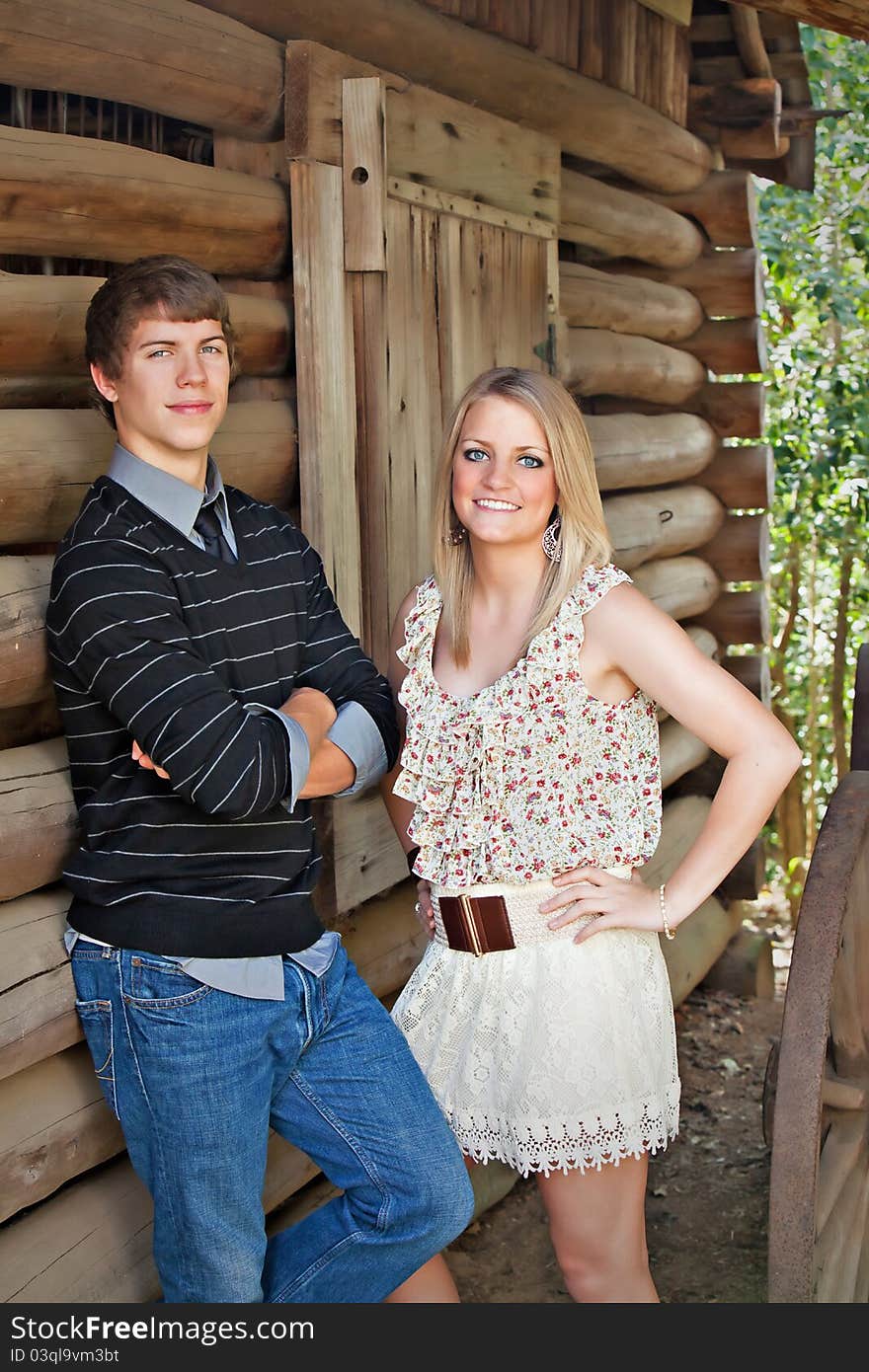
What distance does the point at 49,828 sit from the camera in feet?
8.90

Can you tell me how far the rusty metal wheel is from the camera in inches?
101

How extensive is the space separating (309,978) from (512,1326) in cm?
69

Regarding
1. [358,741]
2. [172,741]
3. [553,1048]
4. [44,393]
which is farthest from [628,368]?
[172,741]

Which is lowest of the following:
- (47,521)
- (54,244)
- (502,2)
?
(47,521)

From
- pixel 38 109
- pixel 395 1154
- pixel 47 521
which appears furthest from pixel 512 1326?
pixel 38 109

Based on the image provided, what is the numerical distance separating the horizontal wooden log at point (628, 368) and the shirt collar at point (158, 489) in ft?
9.09

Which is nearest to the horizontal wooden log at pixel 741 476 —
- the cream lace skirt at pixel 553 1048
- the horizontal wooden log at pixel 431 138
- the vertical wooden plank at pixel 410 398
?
the horizontal wooden log at pixel 431 138

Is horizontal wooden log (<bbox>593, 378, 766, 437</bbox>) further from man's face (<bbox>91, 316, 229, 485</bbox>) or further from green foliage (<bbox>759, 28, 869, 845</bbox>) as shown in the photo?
man's face (<bbox>91, 316, 229, 485</bbox>)

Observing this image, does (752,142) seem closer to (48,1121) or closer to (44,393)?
(44,393)

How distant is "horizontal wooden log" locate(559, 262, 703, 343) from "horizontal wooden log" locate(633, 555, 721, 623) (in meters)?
0.99

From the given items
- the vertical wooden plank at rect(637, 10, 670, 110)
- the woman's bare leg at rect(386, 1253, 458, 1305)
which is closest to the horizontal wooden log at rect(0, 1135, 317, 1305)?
the woman's bare leg at rect(386, 1253, 458, 1305)

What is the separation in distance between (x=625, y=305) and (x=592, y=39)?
1026 mm

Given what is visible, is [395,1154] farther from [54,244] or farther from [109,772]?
[54,244]

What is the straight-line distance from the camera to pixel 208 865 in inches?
98.9
